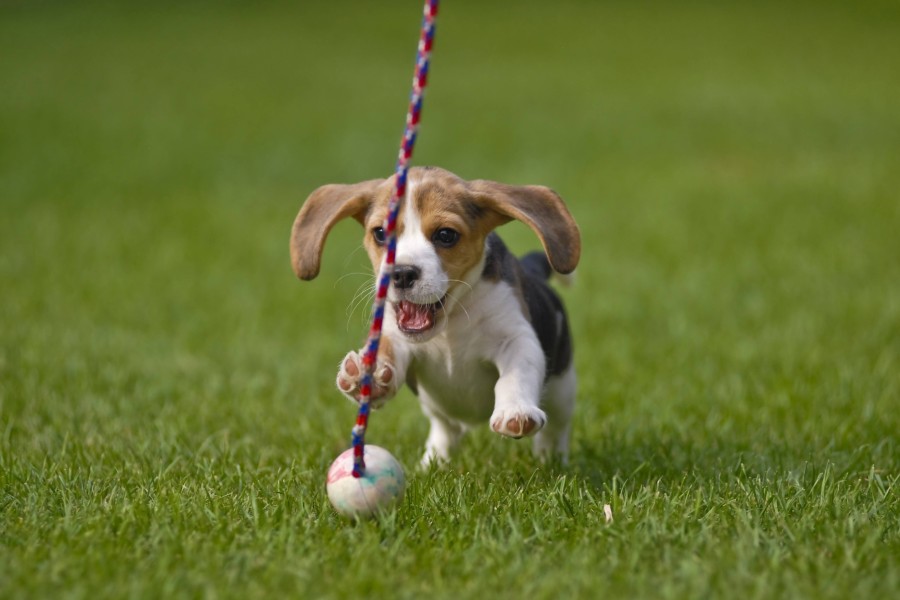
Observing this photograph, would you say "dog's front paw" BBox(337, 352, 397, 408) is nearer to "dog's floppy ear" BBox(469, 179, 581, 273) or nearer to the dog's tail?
"dog's floppy ear" BBox(469, 179, 581, 273)

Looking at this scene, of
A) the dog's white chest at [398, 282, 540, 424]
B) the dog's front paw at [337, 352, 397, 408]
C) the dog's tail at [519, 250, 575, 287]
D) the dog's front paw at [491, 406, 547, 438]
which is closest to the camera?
the dog's front paw at [491, 406, 547, 438]

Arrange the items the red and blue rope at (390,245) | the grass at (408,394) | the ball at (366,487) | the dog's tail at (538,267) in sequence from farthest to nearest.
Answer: the dog's tail at (538,267) < the ball at (366,487) < the red and blue rope at (390,245) < the grass at (408,394)

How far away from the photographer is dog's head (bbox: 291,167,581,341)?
13.5 ft

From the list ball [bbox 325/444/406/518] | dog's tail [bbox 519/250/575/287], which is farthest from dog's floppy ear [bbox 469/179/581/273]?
ball [bbox 325/444/406/518]

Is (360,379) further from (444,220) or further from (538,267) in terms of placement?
(538,267)

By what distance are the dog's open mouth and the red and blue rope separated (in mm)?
354

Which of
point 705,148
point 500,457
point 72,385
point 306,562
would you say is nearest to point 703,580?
point 306,562

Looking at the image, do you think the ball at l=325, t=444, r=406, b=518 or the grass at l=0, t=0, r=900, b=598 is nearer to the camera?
the grass at l=0, t=0, r=900, b=598

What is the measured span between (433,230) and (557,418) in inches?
56.1

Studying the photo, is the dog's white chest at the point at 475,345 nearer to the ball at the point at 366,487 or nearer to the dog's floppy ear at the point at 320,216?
the dog's floppy ear at the point at 320,216

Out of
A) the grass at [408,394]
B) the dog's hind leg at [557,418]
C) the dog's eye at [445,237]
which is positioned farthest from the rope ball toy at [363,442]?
the dog's hind leg at [557,418]

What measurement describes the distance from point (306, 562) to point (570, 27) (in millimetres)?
30331

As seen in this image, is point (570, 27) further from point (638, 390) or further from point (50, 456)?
point (50, 456)

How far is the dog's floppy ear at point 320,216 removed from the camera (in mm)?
4344
